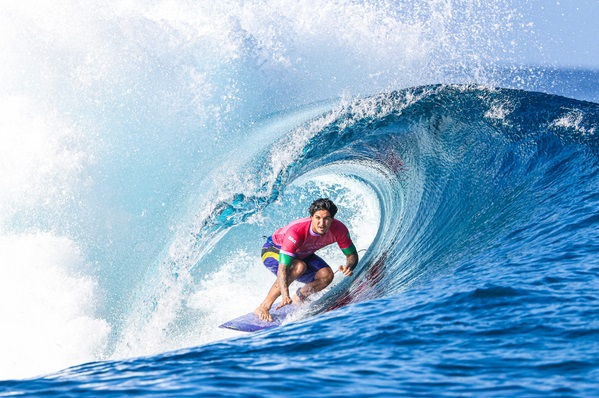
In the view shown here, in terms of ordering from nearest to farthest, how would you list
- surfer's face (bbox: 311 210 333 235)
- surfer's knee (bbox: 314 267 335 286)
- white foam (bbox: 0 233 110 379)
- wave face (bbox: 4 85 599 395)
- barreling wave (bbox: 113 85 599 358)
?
1. wave face (bbox: 4 85 599 395)
2. surfer's face (bbox: 311 210 333 235)
3. barreling wave (bbox: 113 85 599 358)
4. surfer's knee (bbox: 314 267 335 286)
5. white foam (bbox: 0 233 110 379)

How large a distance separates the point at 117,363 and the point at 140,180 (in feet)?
23.0

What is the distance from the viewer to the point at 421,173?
8.41 meters

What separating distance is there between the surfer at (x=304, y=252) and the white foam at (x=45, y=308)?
106 inches

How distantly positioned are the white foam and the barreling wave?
91 cm

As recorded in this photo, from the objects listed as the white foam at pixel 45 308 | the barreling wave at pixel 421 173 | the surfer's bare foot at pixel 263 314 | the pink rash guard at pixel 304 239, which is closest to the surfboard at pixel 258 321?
the surfer's bare foot at pixel 263 314

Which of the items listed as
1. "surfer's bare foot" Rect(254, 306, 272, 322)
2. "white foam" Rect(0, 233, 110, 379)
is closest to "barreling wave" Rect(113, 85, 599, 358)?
"surfer's bare foot" Rect(254, 306, 272, 322)

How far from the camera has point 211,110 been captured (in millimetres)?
11023

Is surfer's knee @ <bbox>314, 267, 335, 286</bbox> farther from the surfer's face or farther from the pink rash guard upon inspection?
the surfer's face

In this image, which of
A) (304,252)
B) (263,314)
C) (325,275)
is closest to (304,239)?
(304,252)

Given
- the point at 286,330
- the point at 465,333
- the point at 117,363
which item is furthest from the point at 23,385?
the point at 465,333

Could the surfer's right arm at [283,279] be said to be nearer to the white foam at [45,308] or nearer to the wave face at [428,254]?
the wave face at [428,254]

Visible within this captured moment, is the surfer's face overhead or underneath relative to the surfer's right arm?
overhead

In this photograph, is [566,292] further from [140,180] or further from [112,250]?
[140,180]

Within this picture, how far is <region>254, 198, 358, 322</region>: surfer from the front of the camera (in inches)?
240
